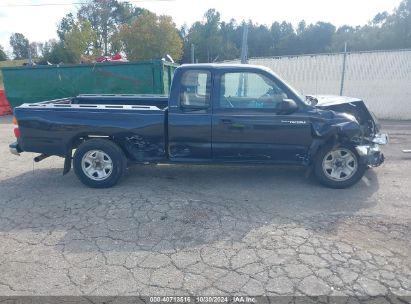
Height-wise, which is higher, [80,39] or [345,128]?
[80,39]

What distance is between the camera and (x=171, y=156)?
198 inches

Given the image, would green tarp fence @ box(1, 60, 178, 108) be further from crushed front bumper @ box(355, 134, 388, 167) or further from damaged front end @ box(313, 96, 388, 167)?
crushed front bumper @ box(355, 134, 388, 167)

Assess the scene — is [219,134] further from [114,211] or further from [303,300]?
[303,300]

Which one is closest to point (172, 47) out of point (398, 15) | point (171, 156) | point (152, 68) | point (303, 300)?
point (398, 15)

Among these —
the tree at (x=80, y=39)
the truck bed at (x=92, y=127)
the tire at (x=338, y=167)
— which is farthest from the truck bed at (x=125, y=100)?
the tree at (x=80, y=39)

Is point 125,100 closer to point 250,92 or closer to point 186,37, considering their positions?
point 250,92

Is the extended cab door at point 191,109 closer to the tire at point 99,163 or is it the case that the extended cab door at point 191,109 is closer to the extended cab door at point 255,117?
the extended cab door at point 255,117

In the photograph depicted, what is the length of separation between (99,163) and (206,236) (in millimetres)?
2347

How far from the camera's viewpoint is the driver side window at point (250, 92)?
15.7ft

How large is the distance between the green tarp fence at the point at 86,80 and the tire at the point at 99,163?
19.3ft

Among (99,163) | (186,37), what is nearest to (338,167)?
(99,163)

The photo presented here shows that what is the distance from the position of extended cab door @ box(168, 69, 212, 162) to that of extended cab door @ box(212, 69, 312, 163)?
0.14m

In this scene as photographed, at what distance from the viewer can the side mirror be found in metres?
4.62

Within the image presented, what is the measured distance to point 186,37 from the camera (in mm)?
62656
